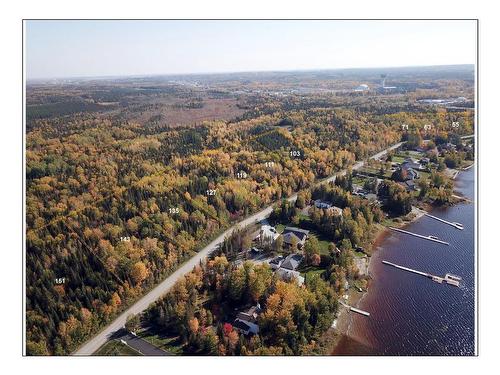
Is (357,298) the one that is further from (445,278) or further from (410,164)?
(410,164)

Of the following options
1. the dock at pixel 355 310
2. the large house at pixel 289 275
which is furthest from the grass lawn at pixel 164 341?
the dock at pixel 355 310

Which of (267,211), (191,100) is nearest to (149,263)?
(267,211)

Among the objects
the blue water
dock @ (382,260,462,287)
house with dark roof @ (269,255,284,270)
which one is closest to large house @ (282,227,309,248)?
house with dark roof @ (269,255,284,270)

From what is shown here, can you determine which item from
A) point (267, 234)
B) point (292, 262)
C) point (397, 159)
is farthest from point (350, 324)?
point (397, 159)

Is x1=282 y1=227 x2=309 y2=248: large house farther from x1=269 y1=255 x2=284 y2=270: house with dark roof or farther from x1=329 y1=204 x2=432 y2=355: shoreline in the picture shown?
x1=329 y1=204 x2=432 y2=355: shoreline

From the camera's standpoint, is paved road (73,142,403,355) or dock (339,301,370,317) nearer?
paved road (73,142,403,355)
